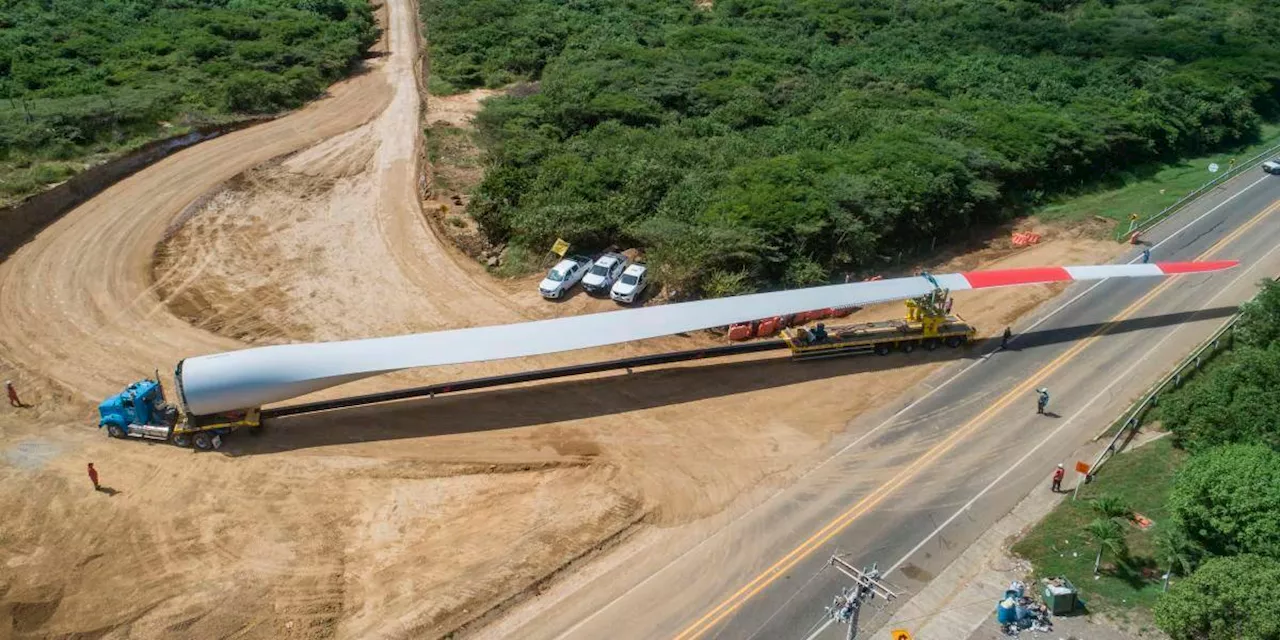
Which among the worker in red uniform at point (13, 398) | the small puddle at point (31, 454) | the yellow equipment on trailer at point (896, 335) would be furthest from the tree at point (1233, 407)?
the worker in red uniform at point (13, 398)

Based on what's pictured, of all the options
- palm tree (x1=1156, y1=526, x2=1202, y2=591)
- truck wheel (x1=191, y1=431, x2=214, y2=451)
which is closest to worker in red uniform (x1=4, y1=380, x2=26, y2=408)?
truck wheel (x1=191, y1=431, x2=214, y2=451)

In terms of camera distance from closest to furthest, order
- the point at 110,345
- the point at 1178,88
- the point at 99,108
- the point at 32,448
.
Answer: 1. the point at 32,448
2. the point at 110,345
3. the point at 99,108
4. the point at 1178,88

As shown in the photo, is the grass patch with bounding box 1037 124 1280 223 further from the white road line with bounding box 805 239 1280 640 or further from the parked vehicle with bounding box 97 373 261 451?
the parked vehicle with bounding box 97 373 261 451

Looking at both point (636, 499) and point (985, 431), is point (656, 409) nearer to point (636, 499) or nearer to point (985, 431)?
point (636, 499)

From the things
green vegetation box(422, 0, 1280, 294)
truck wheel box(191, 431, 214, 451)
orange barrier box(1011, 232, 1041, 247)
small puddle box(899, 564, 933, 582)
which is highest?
green vegetation box(422, 0, 1280, 294)

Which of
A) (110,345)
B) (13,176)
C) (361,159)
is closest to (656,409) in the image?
(110,345)

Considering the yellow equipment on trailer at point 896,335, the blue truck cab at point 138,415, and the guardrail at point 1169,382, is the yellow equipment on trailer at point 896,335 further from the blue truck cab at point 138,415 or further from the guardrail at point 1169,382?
the blue truck cab at point 138,415
